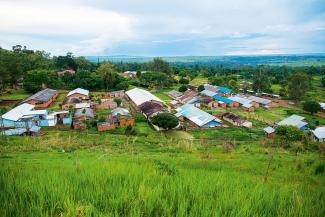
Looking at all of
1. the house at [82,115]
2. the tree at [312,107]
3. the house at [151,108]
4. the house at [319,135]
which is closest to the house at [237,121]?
the house at [319,135]

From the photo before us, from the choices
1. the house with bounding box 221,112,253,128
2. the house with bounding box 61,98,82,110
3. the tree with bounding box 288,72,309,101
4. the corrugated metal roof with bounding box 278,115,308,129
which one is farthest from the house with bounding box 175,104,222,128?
the tree with bounding box 288,72,309,101

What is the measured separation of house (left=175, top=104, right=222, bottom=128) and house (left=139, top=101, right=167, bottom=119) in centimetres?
274

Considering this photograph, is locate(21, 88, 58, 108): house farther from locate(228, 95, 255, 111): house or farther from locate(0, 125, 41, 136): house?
locate(228, 95, 255, 111): house

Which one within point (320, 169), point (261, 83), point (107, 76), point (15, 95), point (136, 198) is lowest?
point (15, 95)

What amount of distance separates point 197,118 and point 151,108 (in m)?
6.57

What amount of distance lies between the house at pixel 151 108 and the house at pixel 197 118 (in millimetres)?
2737

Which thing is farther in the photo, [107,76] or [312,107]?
[107,76]

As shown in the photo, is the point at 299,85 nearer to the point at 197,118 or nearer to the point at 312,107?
the point at 312,107

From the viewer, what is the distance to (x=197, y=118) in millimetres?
31641

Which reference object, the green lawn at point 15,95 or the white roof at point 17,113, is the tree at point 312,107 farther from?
the green lawn at point 15,95

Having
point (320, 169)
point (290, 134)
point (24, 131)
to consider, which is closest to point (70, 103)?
point (24, 131)

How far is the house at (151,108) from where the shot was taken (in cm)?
3188

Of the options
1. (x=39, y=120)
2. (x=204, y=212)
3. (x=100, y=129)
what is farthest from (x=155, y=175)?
(x=39, y=120)

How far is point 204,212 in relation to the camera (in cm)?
232
